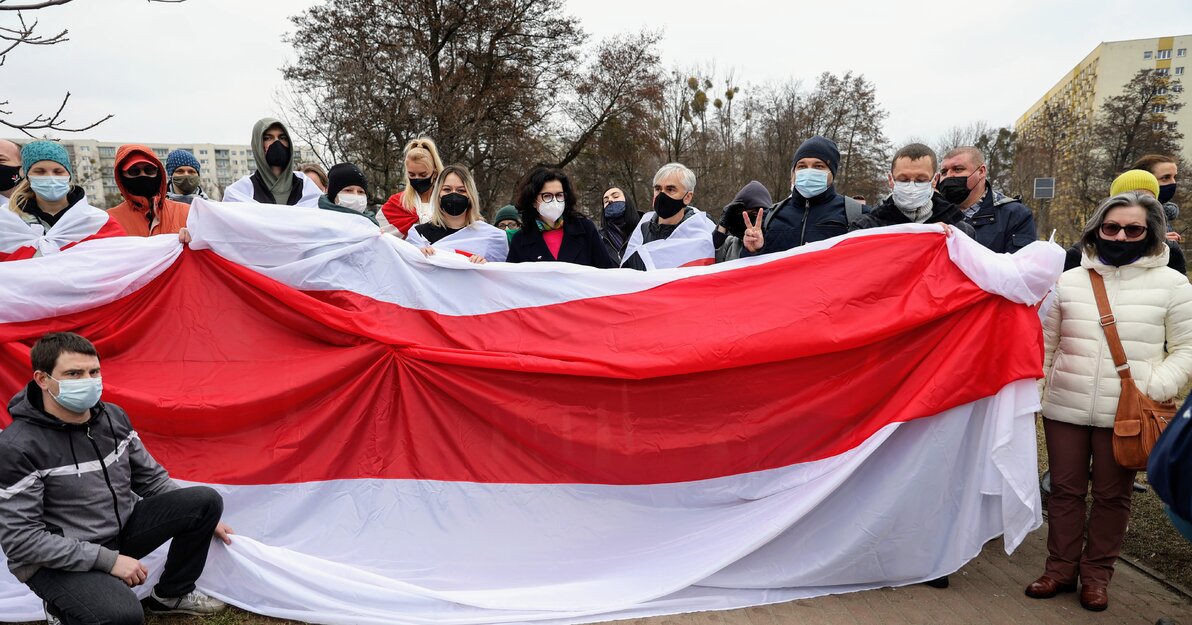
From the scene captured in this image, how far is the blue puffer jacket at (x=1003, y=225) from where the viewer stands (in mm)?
4191

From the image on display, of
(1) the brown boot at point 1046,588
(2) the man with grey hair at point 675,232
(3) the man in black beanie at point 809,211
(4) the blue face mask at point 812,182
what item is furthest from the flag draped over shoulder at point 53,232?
(1) the brown boot at point 1046,588

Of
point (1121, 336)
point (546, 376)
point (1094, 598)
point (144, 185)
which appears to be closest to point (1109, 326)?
point (1121, 336)

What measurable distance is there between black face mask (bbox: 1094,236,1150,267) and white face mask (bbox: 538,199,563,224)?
9.46ft

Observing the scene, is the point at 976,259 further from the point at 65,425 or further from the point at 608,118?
the point at 608,118

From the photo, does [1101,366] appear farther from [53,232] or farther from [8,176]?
[8,176]

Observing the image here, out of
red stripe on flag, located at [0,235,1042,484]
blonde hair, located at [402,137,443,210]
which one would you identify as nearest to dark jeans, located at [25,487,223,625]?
red stripe on flag, located at [0,235,1042,484]

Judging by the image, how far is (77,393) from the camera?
2.79 m

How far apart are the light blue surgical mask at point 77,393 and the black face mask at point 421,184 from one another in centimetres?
268

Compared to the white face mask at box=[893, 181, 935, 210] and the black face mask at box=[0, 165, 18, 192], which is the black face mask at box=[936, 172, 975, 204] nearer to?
the white face mask at box=[893, 181, 935, 210]

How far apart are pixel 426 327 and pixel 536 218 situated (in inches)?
42.6

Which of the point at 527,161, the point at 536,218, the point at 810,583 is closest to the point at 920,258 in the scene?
the point at 810,583

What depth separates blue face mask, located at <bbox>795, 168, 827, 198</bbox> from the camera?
4.26m

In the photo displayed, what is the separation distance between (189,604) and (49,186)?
7.86 feet

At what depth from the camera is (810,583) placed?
11.9ft
